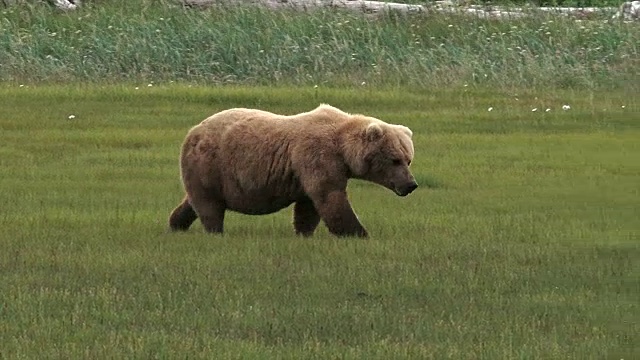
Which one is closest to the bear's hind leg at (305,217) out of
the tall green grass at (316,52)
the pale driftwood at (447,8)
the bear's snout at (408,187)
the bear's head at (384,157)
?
the bear's head at (384,157)

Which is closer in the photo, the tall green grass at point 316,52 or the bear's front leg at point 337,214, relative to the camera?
the bear's front leg at point 337,214

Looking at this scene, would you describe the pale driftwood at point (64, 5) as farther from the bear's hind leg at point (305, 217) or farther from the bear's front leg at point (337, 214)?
the bear's front leg at point (337, 214)

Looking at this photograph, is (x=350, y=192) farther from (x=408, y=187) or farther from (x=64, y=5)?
(x=64, y=5)

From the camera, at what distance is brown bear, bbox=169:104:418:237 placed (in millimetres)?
10203

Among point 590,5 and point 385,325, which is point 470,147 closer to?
point 385,325

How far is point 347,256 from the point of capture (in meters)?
9.43

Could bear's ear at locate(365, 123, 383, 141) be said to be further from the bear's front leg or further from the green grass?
the green grass

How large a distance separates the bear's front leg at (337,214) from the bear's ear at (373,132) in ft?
1.35

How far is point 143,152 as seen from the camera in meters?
14.7

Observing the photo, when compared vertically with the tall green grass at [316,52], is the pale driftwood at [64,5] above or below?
below

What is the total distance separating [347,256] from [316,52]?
10888mm

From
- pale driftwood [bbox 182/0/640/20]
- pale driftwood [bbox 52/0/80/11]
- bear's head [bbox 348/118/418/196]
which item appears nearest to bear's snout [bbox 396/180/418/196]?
bear's head [bbox 348/118/418/196]

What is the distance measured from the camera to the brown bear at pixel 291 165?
1020cm

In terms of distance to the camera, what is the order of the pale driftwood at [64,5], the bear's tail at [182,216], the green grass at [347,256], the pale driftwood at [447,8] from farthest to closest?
the pale driftwood at [64,5]
the pale driftwood at [447,8]
the bear's tail at [182,216]
the green grass at [347,256]
